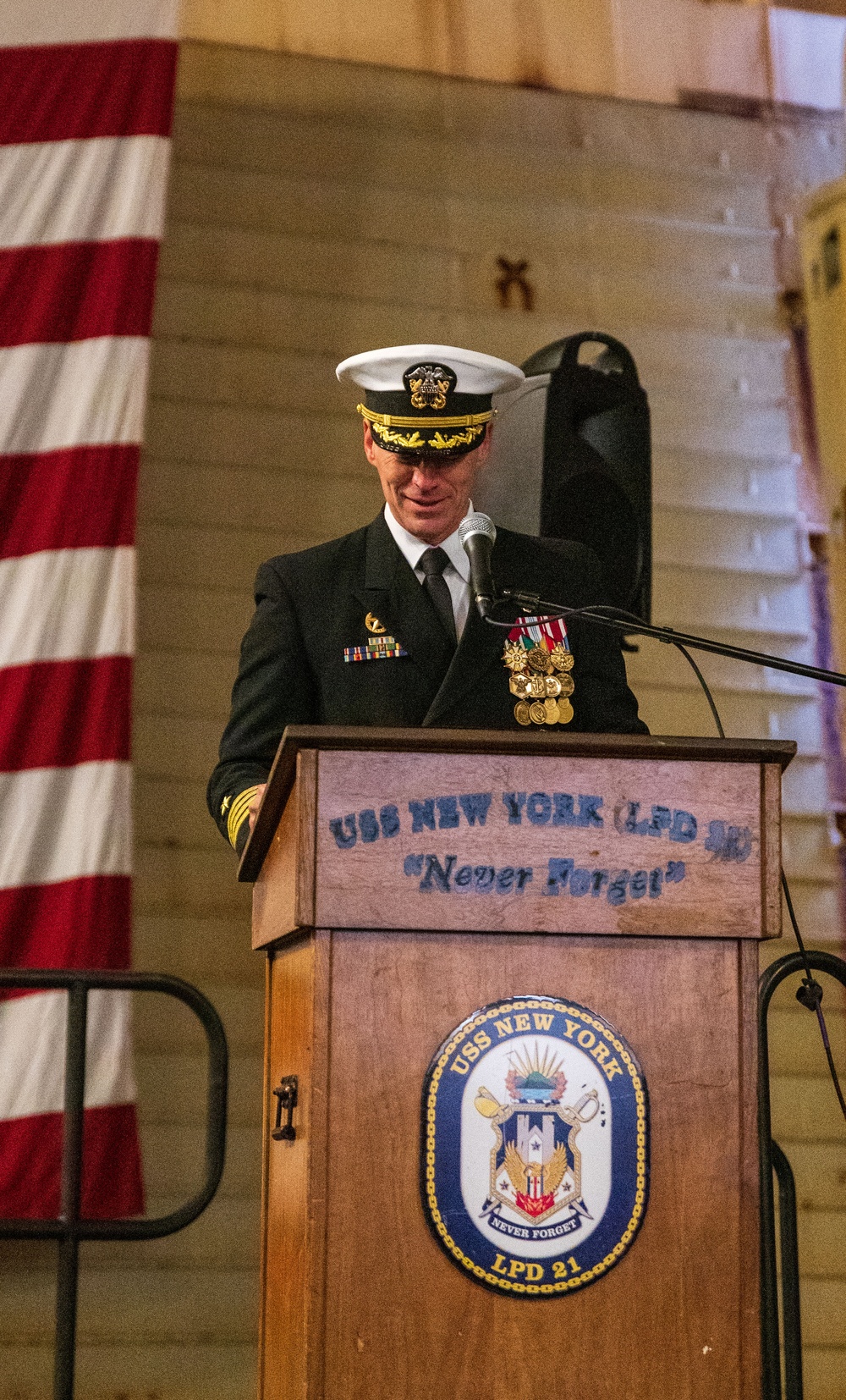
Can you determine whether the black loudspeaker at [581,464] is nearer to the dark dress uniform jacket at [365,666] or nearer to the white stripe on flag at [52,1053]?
the dark dress uniform jacket at [365,666]

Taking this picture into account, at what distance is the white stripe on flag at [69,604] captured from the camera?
3428mm

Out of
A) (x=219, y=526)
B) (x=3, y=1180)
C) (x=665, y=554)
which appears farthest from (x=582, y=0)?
(x=3, y=1180)

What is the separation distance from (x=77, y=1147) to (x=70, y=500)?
1.55 metres

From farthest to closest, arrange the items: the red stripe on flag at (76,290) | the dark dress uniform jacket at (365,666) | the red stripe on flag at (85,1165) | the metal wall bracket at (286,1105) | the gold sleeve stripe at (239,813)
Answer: the red stripe on flag at (76,290)
the red stripe on flag at (85,1165)
the dark dress uniform jacket at (365,666)
the gold sleeve stripe at (239,813)
the metal wall bracket at (286,1105)

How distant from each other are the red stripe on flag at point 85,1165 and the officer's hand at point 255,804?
1.63 metres

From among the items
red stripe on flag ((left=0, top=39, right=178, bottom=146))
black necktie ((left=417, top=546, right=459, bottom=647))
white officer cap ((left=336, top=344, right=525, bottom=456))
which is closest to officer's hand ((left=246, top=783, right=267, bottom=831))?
black necktie ((left=417, top=546, right=459, bottom=647))

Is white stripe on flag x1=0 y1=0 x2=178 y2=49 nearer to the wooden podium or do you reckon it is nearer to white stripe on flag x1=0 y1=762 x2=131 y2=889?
white stripe on flag x1=0 y1=762 x2=131 y2=889

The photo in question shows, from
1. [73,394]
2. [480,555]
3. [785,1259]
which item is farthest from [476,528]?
[73,394]

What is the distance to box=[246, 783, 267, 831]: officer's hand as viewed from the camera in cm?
165

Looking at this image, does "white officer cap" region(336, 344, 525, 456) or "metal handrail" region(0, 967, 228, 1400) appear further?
"metal handrail" region(0, 967, 228, 1400)

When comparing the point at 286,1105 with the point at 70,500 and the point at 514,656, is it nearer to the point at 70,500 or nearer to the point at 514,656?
the point at 514,656

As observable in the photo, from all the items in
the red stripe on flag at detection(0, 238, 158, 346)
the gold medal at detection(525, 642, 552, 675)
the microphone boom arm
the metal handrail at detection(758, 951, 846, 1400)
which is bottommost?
the metal handrail at detection(758, 951, 846, 1400)

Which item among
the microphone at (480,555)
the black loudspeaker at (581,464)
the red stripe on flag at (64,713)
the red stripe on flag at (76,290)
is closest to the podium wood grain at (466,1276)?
the microphone at (480,555)

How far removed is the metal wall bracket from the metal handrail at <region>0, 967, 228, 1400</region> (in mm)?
763
